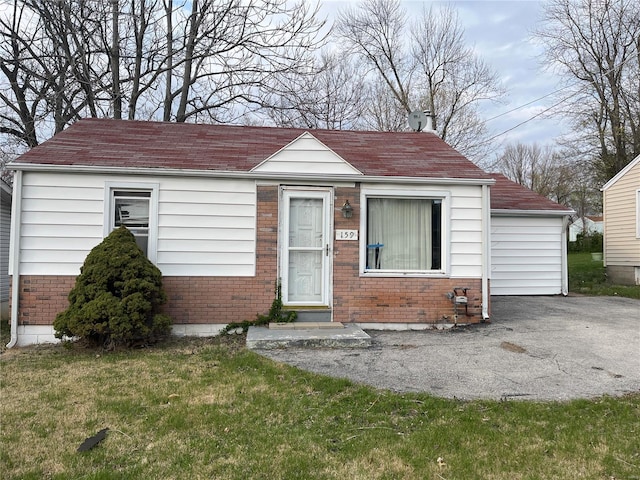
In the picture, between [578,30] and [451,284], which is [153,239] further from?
→ [578,30]

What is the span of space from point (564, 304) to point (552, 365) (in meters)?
5.32

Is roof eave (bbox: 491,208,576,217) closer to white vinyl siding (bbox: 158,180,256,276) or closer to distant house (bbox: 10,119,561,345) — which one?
distant house (bbox: 10,119,561,345)

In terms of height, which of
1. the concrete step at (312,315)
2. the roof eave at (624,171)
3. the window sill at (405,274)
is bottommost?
the concrete step at (312,315)

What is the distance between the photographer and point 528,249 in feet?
36.8

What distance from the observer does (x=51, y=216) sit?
643 cm

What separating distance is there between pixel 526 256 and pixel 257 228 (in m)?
7.89

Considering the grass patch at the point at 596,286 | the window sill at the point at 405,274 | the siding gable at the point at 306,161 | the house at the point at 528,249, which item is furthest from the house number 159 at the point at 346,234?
the grass patch at the point at 596,286

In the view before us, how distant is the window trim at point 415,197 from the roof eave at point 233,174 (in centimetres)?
18

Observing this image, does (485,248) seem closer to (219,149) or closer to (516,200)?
(219,149)

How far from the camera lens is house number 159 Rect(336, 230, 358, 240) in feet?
23.0

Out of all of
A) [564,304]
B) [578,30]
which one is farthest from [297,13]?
[578,30]

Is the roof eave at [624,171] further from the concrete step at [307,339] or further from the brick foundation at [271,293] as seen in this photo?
the concrete step at [307,339]

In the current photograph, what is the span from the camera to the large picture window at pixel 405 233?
729 centimetres

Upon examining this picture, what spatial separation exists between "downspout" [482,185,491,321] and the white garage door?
4129mm
